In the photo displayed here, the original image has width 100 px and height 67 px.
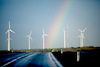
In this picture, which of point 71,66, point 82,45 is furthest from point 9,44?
point 71,66

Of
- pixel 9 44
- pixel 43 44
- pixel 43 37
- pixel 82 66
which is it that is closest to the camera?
pixel 82 66

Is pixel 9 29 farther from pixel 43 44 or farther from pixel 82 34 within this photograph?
pixel 82 34

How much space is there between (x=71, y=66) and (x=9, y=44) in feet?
161

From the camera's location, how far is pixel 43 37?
7225 centimetres

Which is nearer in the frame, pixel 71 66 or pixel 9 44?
pixel 71 66

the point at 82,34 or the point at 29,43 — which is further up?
the point at 82,34

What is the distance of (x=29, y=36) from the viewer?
245ft

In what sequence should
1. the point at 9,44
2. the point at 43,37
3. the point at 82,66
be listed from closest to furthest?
the point at 82,66 < the point at 9,44 < the point at 43,37

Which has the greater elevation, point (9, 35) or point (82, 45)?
point (9, 35)

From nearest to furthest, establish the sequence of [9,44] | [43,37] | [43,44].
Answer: [9,44] < [43,44] < [43,37]

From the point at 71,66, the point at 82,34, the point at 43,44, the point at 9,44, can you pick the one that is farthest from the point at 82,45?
the point at 71,66

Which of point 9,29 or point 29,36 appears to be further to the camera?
point 29,36

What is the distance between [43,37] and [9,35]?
731 inches

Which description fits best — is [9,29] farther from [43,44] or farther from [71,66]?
[71,66]
